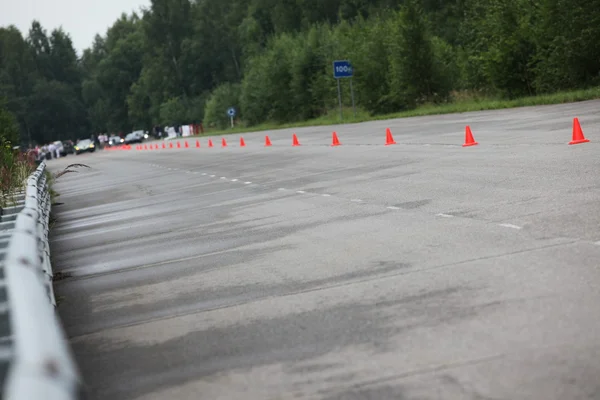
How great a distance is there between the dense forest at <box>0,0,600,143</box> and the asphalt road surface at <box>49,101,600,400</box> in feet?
98.1

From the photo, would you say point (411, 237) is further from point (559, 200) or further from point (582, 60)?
point (582, 60)

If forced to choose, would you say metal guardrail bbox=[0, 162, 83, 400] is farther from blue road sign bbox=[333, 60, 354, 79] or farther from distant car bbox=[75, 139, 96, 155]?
distant car bbox=[75, 139, 96, 155]

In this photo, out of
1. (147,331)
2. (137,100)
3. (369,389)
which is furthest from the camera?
(137,100)

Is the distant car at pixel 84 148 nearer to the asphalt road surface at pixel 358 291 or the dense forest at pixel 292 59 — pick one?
the dense forest at pixel 292 59

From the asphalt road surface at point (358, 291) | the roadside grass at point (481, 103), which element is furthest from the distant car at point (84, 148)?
the asphalt road surface at point (358, 291)

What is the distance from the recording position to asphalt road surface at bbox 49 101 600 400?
5.91 metres

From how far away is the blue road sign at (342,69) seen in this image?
64.2 meters

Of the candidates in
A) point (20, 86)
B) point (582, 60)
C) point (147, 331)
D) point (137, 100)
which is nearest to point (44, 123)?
point (20, 86)

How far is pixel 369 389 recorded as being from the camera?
5609 millimetres

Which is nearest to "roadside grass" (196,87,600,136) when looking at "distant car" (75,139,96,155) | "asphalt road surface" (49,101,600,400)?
"asphalt road surface" (49,101,600,400)

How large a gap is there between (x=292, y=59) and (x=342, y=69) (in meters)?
24.6

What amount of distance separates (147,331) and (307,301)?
124 cm

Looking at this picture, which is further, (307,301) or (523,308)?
(307,301)

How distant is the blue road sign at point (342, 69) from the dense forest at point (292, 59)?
8.30 feet
